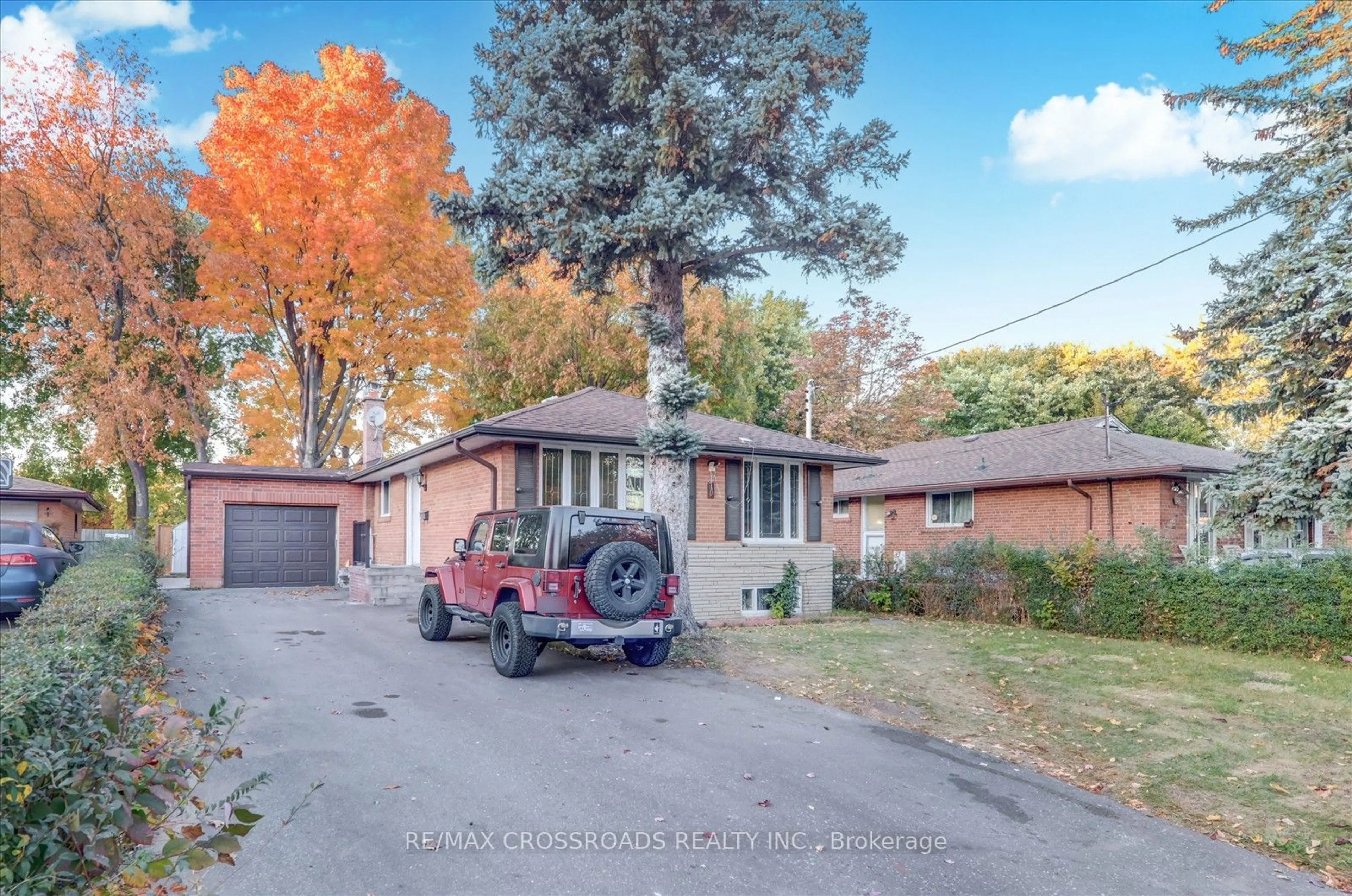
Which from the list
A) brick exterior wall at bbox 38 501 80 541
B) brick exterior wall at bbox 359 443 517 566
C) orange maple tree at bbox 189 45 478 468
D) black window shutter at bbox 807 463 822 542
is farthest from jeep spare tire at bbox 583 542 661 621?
brick exterior wall at bbox 38 501 80 541

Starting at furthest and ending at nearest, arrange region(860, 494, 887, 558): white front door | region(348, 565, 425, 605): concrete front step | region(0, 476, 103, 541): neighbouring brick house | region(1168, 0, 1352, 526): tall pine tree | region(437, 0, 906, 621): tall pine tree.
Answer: region(0, 476, 103, 541): neighbouring brick house → region(860, 494, 887, 558): white front door → region(348, 565, 425, 605): concrete front step → region(437, 0, 906, 621): tall pine tree → region(1168, 0, 1352, 526): tall pine tree

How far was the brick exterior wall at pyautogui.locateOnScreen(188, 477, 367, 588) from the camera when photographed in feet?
63.7

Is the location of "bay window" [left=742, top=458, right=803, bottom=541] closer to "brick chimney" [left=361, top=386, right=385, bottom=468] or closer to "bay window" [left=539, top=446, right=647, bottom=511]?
"bay window" [left=539, top=446, right=647, bottom=511]

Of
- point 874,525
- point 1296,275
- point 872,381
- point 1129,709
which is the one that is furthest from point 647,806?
point 872,381

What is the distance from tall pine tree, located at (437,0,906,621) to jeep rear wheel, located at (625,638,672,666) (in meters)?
1.79

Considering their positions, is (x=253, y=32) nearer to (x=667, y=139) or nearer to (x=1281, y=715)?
(x=667, y=139)

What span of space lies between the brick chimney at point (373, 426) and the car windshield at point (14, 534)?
9.35m

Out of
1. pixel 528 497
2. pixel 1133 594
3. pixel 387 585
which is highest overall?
pixel 528 497

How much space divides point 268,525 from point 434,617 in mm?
12037

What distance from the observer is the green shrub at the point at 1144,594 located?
→ 36.5 ft

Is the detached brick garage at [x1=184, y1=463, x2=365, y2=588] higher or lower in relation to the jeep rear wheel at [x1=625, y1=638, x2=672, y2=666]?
higher

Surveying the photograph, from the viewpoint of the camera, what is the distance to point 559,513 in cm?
852

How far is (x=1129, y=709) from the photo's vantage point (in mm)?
7848

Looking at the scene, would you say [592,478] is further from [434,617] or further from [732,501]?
[434,617]
